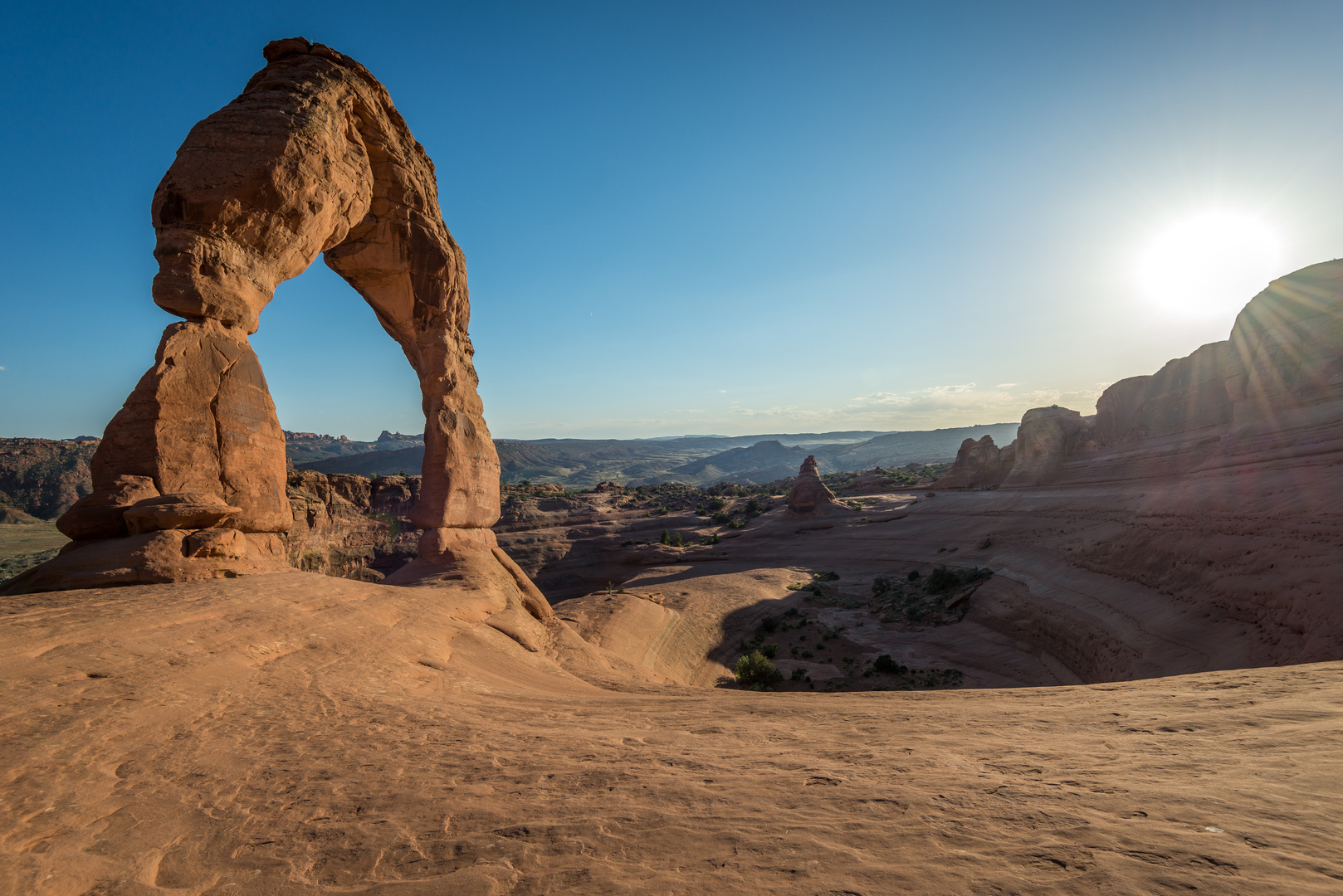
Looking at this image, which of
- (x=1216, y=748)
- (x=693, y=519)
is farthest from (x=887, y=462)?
(x=1216, y=748)

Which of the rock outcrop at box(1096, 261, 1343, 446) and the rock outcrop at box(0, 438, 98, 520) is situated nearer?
the rock outcrop at box(1096, 261, 1343, 446)

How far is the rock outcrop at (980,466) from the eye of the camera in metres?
39.1

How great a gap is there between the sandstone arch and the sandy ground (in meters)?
1.65

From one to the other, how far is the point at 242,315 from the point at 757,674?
1513cm

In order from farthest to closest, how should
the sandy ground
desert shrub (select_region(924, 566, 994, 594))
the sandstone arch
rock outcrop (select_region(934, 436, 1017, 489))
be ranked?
rock outcrop (select_region(934, 436, 1017, 489)), desert shrub (select_region(924, 566, 994, 594)), the sandstone arch, the sandy ground

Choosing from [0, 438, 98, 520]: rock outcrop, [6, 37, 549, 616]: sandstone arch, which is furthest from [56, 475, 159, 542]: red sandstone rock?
[0, 438, 98, 520]: rock outcrop

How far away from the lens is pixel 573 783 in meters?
3.85

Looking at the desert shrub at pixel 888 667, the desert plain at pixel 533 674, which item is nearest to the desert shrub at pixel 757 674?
the desert plain at pixel 533 674

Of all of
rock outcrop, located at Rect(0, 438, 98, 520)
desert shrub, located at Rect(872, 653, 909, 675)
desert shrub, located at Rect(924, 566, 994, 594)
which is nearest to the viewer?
desert shrub, located at Rect(872, 653, 909, 675)

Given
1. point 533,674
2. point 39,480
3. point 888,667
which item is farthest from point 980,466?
point 39,480

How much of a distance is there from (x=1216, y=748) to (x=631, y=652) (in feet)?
43.0

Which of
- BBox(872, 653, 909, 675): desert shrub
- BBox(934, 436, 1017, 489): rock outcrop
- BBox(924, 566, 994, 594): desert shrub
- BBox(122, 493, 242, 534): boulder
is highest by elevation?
BBox(122, 493, 242, 534): boulder

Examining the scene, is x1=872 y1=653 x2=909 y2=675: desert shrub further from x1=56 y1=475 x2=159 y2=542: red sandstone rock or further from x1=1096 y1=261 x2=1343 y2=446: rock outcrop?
x1=56 y1=475 x2=159 y2=542: red sandstone rock

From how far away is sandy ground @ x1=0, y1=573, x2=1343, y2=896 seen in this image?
102 inches
